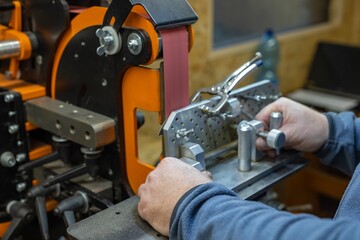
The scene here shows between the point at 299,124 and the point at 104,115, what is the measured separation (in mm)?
451

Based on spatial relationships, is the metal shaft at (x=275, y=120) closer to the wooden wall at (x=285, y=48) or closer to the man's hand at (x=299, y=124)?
the man's hand at (x=299, y=124)

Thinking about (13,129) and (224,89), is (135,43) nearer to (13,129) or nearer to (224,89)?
(224,89)

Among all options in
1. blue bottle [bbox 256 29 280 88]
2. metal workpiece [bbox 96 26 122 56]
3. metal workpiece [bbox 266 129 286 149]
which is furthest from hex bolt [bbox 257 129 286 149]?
blue bottle [bbox 256 29 280 88]

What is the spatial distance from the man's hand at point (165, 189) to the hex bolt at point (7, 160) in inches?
14.2

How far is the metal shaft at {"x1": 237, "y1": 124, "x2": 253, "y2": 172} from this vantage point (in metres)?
1.02

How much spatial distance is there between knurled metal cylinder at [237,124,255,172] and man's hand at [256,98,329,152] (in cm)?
9

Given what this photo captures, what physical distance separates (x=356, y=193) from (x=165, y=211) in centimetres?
34

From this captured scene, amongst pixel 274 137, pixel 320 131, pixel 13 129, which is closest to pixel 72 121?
pixel 13 129

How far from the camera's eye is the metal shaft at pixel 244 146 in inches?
40.1

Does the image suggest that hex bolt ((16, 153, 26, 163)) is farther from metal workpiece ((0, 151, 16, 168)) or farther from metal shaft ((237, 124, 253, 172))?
metal shaft ((237, 124, 253, 172))

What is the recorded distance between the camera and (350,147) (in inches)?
45.3

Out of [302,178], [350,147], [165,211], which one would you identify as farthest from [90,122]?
[302,178]

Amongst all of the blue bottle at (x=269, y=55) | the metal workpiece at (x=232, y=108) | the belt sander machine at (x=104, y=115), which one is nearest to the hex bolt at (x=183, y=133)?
the belt sander machine at (x=104, y=115)

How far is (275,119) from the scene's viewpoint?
112 cm
